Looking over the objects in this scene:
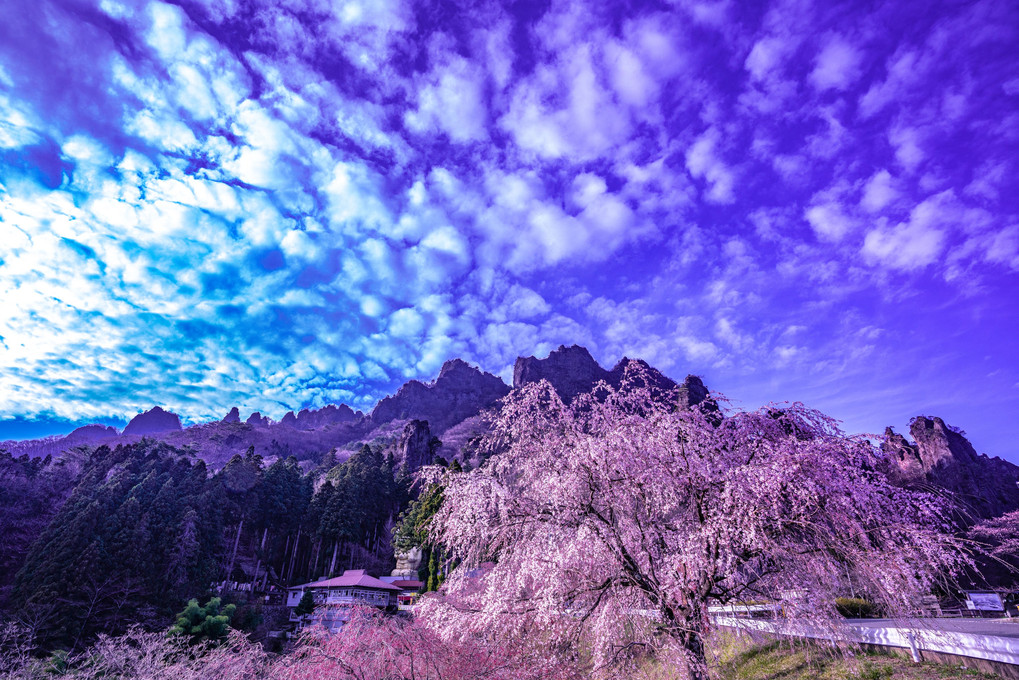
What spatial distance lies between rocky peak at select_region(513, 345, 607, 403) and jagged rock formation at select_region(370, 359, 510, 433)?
18512 millimetres

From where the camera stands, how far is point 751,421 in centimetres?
873

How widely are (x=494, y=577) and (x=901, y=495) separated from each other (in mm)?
7271

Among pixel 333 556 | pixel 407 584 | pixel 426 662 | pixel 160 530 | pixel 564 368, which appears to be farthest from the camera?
pixel 564 368

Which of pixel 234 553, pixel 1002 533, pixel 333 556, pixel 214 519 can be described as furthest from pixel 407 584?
pixel 1002 533

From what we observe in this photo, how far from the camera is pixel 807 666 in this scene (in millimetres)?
9680

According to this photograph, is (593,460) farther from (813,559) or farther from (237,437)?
(237,437)

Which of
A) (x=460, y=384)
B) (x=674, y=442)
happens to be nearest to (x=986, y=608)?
(x=674, y=442)

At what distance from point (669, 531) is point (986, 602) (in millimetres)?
20621

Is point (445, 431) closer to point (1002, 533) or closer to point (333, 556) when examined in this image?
point (333, 556)

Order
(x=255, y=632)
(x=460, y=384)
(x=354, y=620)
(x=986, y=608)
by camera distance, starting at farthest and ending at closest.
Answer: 1. (x=460, y=384)
2. (x=255, y=632)
3. (x=986, y=608)
4. (x=354, y=620)

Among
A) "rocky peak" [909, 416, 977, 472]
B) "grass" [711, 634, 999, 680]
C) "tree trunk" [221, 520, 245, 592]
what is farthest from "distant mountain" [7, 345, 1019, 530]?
"tree trunk" [221, 520, 245, 592]

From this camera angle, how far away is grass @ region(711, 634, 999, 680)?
8188 mm

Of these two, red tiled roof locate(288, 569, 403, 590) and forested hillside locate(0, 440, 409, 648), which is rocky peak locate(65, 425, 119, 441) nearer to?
forested hillside locate(0, 440, 409, 648)

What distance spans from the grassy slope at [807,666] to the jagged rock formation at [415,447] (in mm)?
57436
